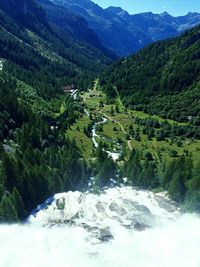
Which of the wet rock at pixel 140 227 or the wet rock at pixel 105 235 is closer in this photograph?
the wet rock at pixel 105 235

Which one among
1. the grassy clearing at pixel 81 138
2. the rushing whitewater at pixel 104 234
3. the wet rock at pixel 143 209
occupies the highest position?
the wet rock at pixel 143 209

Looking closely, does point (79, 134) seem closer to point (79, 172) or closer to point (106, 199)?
point (79, 172)

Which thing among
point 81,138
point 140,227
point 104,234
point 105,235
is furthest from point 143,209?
point 81,138

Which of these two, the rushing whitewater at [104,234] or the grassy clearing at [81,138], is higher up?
the rushing whitewater at [104,234]

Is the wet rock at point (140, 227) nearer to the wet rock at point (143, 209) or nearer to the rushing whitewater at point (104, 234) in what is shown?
the rushing whitewater at point (104, 234)

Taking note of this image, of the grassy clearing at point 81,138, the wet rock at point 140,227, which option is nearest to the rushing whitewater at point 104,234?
the wet rock at point 140,227

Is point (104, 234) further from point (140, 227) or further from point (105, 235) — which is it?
point (140, 227)

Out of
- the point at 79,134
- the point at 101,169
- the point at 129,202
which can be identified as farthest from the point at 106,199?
the point at 79,134

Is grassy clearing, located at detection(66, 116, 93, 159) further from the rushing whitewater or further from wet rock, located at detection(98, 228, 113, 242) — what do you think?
wet rock, located at detection(98, 228, 113, 242)

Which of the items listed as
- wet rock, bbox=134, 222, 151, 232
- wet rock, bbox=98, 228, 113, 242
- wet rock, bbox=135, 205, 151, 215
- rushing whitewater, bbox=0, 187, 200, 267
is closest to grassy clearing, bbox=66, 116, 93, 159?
rushing whitewater, bbox=0, 187, 200, 267
